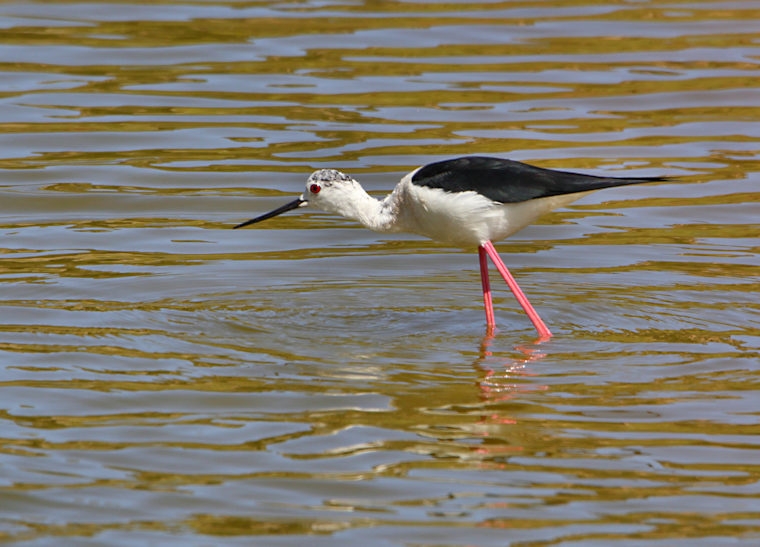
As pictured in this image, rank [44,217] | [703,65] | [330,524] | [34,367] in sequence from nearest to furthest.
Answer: [330,524], [34,367], [44,217], [703,65]

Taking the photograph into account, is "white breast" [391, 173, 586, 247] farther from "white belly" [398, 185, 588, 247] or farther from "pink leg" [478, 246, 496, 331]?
"pink leg" [478, 246, 496, 331]

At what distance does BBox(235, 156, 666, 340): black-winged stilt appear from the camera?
299 inches

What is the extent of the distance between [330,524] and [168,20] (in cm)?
1093

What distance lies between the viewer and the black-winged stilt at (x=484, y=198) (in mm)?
7605

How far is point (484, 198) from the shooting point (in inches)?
303

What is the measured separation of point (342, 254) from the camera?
9.52 metres

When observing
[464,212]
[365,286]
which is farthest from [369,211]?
[464,212]

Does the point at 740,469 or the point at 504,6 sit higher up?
the point at 504,6

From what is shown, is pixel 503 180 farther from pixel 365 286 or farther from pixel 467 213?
pixel 365 286

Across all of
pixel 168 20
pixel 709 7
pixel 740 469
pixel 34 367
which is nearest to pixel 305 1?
pixel 168 20

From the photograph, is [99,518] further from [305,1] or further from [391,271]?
[305,1]

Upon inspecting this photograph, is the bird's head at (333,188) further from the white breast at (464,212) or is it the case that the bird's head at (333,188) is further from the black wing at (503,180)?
the black wing at (503,180)

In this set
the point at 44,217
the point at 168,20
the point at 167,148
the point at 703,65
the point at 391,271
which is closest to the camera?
the point at 391,271

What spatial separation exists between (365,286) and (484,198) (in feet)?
4.30
